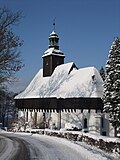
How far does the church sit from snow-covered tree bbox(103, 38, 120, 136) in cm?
598

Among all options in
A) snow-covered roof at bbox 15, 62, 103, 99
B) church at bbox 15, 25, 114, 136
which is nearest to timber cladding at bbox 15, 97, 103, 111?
church at bbox 15, 25, 114, 136

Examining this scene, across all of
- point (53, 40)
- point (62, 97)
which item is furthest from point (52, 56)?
point (62, 97)

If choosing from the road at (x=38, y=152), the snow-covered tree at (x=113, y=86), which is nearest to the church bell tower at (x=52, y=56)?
the snow-covered tree at (x=113, y=86)

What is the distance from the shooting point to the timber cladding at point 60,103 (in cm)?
4184

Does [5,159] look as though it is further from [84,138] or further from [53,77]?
[53,77]

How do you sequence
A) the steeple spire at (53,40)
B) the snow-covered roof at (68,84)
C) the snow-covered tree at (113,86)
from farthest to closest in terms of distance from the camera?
the steeple spire at (53,40) → the snow-covered roof at (68,84) → the snow-covered tree at (113,86)

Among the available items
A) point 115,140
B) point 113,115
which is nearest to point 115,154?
point 115,140

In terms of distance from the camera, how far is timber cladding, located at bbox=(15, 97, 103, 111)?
4184cm

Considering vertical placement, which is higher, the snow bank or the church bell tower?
the church bell tower

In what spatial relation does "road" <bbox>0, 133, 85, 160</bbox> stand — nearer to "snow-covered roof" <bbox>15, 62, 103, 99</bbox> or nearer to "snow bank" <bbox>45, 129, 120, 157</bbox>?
"snow bank" <bbox>45, 129, 120, 157</bbox>

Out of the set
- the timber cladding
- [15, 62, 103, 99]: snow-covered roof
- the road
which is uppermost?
[15, 62, 103, 99]: snow-covered roof

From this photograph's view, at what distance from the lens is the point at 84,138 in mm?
22156

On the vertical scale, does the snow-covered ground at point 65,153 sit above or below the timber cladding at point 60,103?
below

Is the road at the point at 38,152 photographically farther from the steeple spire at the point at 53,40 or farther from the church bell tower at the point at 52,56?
the steeple spire at the point at 53,40
